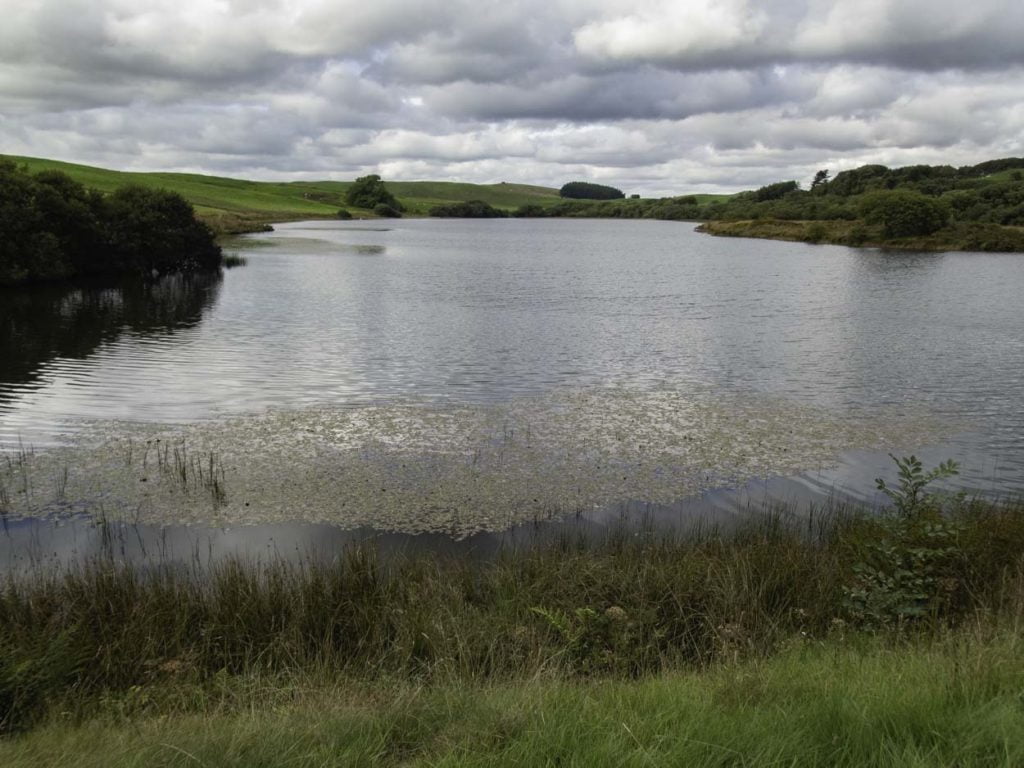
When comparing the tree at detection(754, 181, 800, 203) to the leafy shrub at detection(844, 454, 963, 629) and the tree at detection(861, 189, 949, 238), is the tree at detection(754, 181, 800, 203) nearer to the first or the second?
the tree at detection(861, 189, 949, 238)

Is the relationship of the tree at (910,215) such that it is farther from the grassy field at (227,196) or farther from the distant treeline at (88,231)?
the grassy field at (227,196)

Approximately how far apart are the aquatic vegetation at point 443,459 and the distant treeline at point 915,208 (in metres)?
79.4

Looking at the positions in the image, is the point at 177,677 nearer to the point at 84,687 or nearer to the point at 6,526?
the point at 84,687

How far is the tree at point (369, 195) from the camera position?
610 feet

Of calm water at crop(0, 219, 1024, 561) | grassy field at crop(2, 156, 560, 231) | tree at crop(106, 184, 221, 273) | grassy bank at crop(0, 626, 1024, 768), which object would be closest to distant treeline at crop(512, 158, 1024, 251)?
calm water at crop(0, 219, 1024, 561)

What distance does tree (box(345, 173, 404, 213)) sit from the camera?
185875 millimetres

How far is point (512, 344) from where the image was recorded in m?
28.5

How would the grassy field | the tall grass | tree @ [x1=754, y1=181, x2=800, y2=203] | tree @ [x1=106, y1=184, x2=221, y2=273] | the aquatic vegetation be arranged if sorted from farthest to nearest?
1. tree @ [x1=754, y1=181, x2=800, y2=203]
2. the grassy field
3. tree @ [x1=106, y1=184, x2=221, y2=273]
4. the aquatic vegetation
5. the tall grass

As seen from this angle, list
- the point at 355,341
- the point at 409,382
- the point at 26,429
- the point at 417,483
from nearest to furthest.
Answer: the point at 417,483
the point at 26,429
the point at 409,382
the point at 355,341

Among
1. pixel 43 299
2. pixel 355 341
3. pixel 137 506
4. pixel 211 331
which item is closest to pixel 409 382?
pixel 355 341

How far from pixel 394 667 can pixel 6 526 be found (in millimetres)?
8120

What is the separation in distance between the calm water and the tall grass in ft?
19.2

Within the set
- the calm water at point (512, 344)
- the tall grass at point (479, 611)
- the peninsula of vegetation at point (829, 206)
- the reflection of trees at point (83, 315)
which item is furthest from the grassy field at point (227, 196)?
the tall grass at point (479, 611)

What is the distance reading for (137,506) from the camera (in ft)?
41.1
